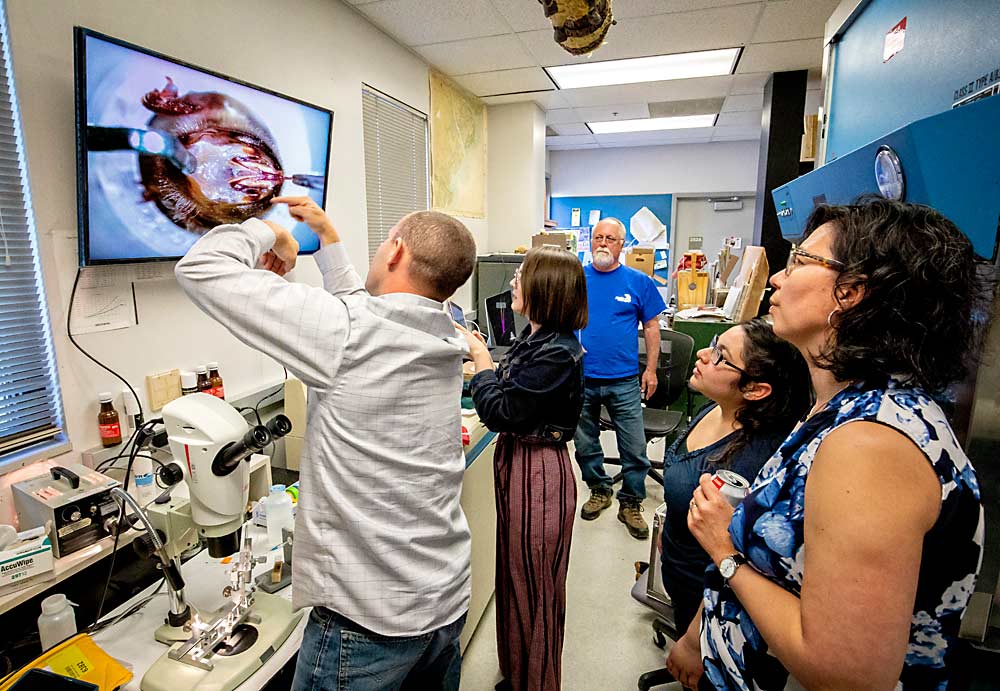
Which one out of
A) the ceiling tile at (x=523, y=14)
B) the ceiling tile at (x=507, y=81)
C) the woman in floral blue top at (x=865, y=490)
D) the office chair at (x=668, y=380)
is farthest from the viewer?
the ceiling tile at (x=507, y=81)

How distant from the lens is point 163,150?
5.36 ft

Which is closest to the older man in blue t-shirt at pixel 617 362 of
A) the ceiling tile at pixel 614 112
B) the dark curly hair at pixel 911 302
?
the dark curly hair at pixel 911 302

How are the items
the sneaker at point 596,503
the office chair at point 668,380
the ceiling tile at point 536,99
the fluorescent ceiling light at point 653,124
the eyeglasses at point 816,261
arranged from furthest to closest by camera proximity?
the fluorescent ceiling light at point 653,124, the ceiling tile at point 536,99, the office chair at point 668,380, the sneaker at point 596,503, the eyeglasses at point 816,261

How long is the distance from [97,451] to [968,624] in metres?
2.27

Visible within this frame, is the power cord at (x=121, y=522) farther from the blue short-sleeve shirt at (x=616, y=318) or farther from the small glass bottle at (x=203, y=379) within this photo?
the blue short-sleeve shirt at (x=616, y=318)

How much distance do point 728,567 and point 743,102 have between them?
197 inches

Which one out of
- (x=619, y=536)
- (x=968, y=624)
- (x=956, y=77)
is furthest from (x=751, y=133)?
(x=968, y=624)

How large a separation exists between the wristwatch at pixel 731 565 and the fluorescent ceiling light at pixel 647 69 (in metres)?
3.54

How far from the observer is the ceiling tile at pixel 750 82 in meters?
3.96

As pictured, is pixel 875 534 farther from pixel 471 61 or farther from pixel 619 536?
pixel 471 61

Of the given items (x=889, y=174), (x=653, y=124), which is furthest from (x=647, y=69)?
(x=889, y=174)

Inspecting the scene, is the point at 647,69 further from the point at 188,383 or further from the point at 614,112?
the point at 188,383

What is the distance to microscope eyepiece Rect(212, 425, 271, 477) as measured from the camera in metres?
1.04

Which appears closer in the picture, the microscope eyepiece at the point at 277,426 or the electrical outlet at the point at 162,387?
the microscope eyepiece at the point at 277,426
